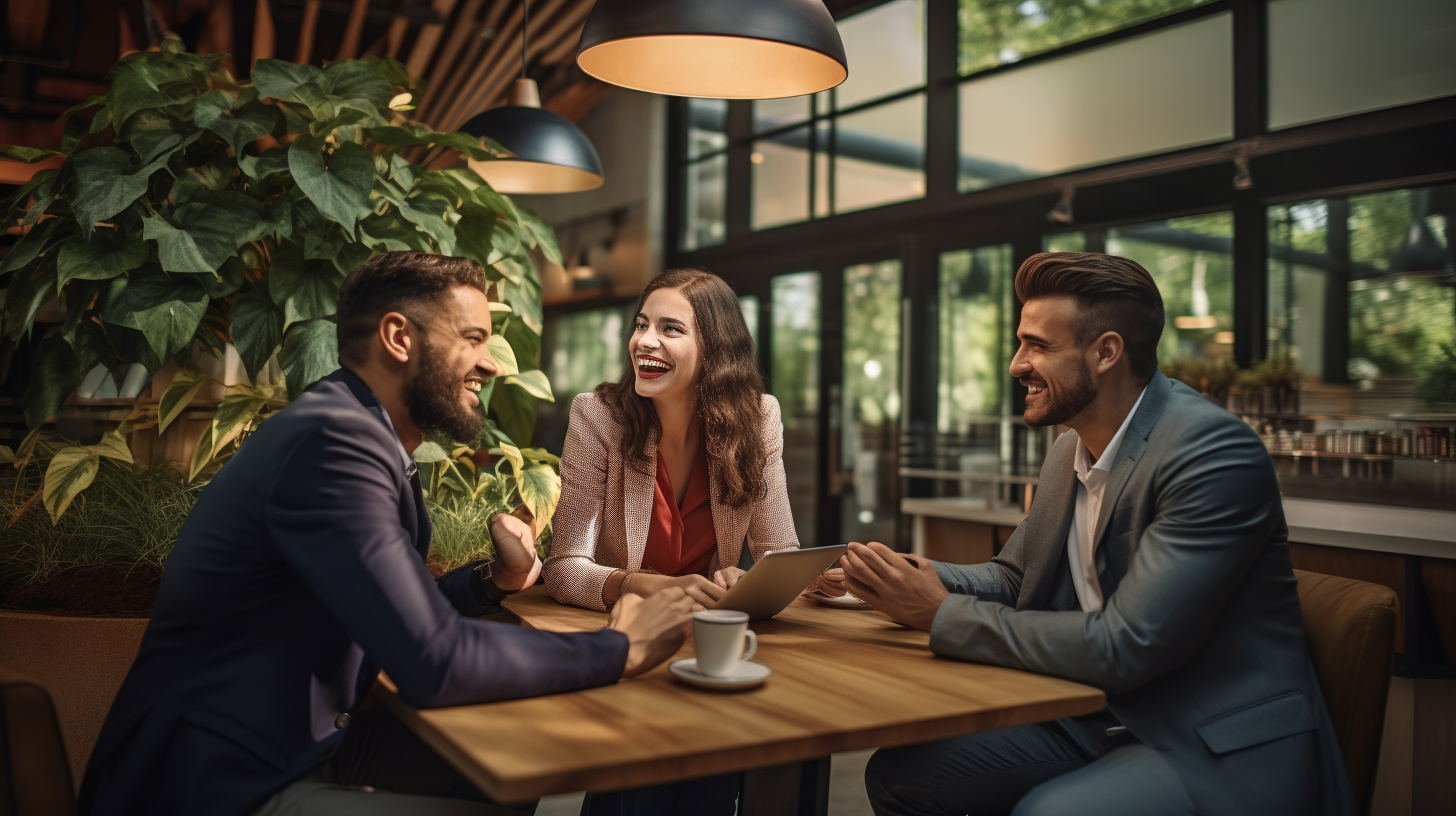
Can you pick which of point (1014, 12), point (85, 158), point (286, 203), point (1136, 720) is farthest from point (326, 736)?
point (1014, 12)

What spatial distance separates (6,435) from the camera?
3406 mm

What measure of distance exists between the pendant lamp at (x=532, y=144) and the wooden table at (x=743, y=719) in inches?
106

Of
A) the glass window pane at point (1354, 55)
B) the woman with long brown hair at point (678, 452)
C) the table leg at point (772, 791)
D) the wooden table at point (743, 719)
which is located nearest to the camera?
the wooden table at point (743, 719)

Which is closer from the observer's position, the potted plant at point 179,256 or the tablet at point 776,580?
the tablet at point 776,580

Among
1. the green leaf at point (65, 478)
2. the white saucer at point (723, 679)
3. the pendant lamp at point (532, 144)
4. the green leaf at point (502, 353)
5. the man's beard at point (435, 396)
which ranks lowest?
the white saucer at point (723, 679)

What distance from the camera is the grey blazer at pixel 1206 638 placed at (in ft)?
4.65

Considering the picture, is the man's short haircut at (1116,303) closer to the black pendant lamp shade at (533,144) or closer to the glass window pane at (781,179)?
the black pendant lamp shade at (533,144)

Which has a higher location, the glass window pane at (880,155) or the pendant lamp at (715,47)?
the glass window pane at (880,155)

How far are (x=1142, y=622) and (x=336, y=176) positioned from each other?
2.03m

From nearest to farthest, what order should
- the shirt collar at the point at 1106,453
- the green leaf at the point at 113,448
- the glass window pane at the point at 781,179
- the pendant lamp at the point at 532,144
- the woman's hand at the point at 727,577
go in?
the shirt collar at the point at 1106,453
the woman's hand at the point at 727,577
the green leaf at the point at 113,448
the pendant lamp at the point at 532,144
the glass window pane at the point at 781,179

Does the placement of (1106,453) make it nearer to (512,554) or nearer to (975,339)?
(512,554)

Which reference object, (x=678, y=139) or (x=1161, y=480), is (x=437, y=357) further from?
(x=678, y=139)

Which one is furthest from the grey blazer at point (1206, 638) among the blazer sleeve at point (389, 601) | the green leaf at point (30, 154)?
the green leaf at point (30, 154)

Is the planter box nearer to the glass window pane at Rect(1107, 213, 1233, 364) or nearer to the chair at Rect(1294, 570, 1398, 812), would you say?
the chair at Rect(1294, 570, 1398, 812)
